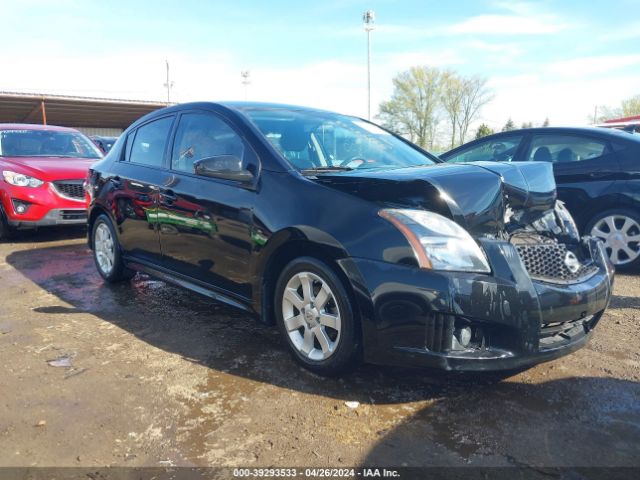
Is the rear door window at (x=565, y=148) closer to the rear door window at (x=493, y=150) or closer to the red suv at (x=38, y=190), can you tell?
the rear door window at (x=493, y=150)

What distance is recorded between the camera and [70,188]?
7.09 metres

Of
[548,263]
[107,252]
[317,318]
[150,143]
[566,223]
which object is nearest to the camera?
[548,263]

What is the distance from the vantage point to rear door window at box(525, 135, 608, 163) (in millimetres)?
5520

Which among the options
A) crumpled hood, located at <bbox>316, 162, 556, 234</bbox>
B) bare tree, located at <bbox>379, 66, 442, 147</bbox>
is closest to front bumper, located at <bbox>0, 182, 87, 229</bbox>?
crumpled hood, located at <bbox>316, 162, 556, 234</bbox>

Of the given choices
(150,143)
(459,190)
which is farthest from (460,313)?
(150,143)

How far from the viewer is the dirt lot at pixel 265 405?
231 centimetres

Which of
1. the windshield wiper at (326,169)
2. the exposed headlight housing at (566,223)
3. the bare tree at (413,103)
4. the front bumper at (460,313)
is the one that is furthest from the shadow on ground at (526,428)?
the bare tree at (413,103)

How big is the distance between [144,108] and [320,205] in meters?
31.6

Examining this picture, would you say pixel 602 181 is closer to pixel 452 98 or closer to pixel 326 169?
pixel 326 169

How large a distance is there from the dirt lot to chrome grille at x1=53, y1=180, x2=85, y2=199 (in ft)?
11.4

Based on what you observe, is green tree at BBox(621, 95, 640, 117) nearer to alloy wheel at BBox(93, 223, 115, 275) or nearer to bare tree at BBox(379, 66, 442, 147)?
bare tree at BBox(379, 66, 442, 147)

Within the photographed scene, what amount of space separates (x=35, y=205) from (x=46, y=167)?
563mm

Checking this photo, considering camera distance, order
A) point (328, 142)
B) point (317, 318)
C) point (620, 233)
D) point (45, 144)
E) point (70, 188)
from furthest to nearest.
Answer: point (45, 144) < point (70, 188) < point (620, 233) < point (328, 142) < point (317, 318)

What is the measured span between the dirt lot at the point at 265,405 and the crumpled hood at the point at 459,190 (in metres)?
0.85
